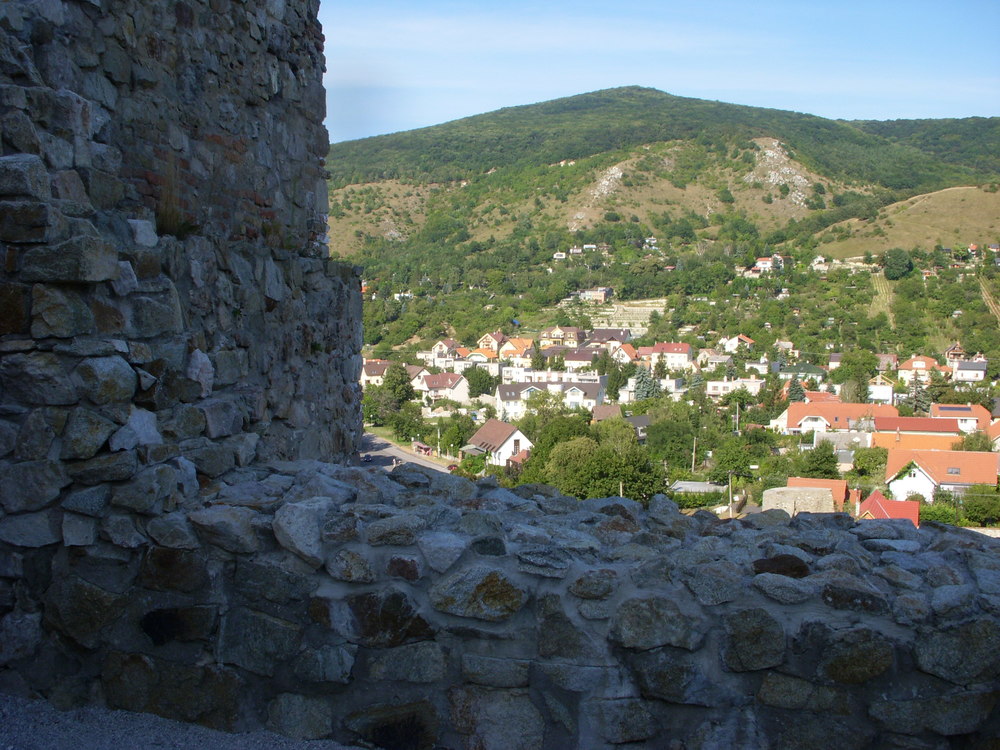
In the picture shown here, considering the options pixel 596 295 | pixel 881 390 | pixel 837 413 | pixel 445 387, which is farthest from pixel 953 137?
pixel 445 387

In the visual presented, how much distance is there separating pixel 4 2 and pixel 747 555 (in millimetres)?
2645

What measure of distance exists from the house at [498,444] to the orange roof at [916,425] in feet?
52.9

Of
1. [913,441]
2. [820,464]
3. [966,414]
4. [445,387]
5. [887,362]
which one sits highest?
[887,362]

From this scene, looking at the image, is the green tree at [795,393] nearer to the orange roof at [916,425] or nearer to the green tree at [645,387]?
the green tree at [645,387]

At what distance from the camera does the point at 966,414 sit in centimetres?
3781

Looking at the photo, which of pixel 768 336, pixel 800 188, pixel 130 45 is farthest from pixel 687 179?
pixel 130 45

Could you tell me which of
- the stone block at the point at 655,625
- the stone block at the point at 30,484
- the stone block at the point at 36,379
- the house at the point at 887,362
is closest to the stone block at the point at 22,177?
the stone block at the point at 36,379

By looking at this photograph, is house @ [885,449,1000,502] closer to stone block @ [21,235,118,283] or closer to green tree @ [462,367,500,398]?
stone block @ [21,235,118,283]

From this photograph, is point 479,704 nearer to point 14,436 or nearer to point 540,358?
point 14,436

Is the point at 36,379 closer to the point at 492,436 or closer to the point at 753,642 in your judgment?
the point at 753,642

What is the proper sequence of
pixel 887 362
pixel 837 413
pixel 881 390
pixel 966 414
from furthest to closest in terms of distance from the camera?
pixel 887 362, pixel 881 390, pixel 837 413, pixel 966 414

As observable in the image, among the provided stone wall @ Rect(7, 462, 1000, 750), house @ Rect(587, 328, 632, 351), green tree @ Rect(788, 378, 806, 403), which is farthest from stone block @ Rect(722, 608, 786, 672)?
house @ Rect(587, 328, 632, 351)

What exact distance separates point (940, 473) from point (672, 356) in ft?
102

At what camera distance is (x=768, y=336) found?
60062mm
